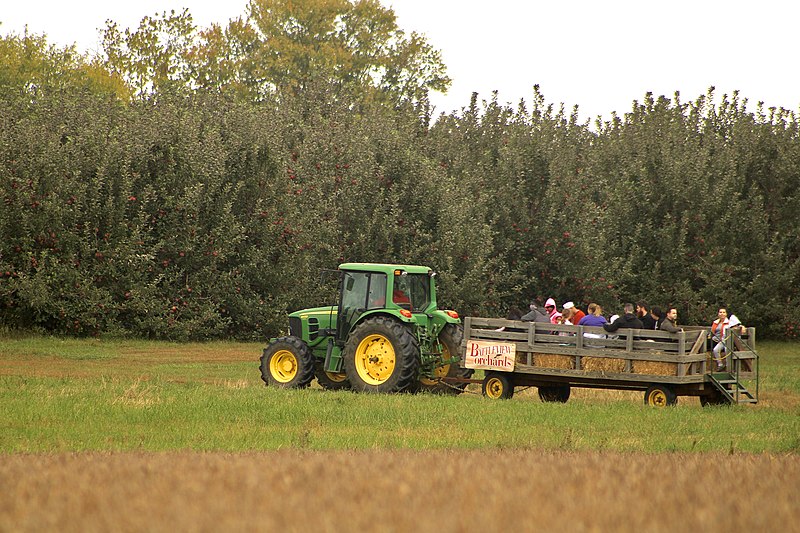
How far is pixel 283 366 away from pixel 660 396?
6852mm

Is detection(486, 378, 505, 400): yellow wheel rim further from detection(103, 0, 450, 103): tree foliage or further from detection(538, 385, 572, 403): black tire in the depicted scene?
detection(103, 0, 450, 103): tree foliage

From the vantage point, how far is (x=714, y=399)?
19203 millimetres

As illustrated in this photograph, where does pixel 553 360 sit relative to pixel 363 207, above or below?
below

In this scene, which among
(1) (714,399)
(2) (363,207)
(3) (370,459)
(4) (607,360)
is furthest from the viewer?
(2) (363,207)

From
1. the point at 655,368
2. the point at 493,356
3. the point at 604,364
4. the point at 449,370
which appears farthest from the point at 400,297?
the point at 655,368

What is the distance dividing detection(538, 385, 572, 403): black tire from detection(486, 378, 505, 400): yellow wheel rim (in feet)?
3.37

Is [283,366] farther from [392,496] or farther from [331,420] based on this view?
[392,496]

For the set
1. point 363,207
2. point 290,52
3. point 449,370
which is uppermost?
point 290,52

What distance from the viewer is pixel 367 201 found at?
121 feet

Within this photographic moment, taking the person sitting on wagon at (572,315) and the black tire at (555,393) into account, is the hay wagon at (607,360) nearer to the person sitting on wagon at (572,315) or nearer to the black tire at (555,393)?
the black tire at (555,393)

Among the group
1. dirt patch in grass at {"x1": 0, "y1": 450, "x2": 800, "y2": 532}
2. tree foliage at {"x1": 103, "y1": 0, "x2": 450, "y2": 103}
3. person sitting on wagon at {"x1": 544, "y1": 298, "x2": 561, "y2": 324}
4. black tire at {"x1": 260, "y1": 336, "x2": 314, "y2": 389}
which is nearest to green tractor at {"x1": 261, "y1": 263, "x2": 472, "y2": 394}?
black tire at {"x1": 260, "y1": 336, "x2": 314, "y2": 389}

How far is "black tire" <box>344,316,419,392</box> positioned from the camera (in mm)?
19125

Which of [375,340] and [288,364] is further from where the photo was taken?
[288,364]

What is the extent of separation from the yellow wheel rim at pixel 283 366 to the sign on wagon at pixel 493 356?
337 cm
